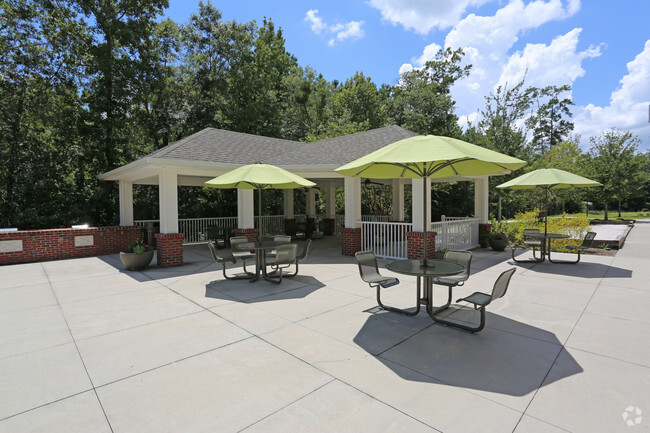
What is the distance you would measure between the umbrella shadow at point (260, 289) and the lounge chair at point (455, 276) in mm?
2592

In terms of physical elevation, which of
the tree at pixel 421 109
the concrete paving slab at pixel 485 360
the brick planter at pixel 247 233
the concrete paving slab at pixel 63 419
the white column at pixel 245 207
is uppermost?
the tree at pixel 421 109

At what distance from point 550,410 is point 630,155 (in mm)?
32347

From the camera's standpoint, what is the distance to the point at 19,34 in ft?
51.3

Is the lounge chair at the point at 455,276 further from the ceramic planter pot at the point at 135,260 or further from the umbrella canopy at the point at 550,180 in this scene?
the ceramic planter pot at the point at 135,260

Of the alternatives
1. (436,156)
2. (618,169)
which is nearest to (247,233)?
(436,156)

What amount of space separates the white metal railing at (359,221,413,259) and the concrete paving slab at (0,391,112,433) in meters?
8.61

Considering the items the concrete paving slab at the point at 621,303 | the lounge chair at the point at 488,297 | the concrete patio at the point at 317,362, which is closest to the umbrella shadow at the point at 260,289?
the concrete patio at the point at 317,362

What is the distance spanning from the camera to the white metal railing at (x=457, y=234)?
11023mm

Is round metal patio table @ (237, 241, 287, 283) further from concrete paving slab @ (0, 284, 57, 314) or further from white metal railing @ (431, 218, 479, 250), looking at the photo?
white metal railing @ (431, 218, 479, 250)

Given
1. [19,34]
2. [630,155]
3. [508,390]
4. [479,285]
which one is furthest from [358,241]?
[630,155]

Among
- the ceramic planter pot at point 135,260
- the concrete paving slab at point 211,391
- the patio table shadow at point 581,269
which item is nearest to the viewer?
the concrete paving slab at point 211,391

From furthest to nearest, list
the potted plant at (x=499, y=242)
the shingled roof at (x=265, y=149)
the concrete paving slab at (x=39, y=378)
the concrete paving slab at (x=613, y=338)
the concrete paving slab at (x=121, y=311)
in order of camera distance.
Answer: the potted plant at (x=499, y=242) → the shingled roof at (x=265, y=149) → the concrete paving slab at (x=121, y=311) → the concrete paving slab at (x=613, y=338) → the concrete paving slab at (x=39, y=378)

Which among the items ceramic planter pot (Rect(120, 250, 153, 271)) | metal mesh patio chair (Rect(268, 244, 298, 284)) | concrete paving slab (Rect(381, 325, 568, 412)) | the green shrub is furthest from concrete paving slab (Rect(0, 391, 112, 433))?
the green shrub

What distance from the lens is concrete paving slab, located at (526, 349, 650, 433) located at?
2.55 m
